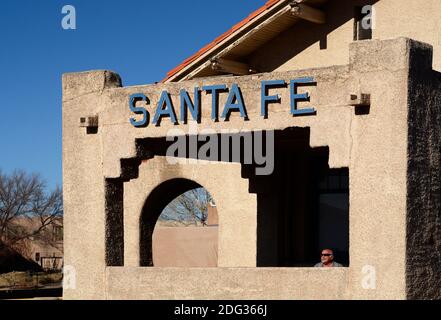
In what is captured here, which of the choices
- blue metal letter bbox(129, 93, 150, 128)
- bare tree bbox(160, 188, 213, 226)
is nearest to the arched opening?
blue metal letter bbox(129, 93, 150, 128)

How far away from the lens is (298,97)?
41.3ft

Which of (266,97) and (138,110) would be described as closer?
(266,97)

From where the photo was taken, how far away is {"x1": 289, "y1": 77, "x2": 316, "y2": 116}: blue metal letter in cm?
1250

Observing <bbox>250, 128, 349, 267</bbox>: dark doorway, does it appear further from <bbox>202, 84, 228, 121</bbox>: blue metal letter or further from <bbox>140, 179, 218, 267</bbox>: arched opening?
<bbox>202, 84, 228, 121</bbox>: blue metal letter

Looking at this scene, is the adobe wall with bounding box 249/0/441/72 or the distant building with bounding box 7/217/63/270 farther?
the distant building with bounding box 7/217/63/270

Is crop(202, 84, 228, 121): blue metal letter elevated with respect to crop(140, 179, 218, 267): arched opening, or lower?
elevated

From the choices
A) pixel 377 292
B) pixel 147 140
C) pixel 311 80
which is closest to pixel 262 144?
pixel 147 140

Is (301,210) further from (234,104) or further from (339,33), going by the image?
(234,104)

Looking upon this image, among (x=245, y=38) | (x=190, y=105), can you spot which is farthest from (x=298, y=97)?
(x=245, y=38)

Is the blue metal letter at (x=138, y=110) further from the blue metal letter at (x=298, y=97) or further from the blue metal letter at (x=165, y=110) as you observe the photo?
the blue metal letter at (x=298, y=97)

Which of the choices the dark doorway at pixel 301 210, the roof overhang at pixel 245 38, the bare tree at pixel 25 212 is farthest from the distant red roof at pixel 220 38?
the bare tree at pixel 25 212

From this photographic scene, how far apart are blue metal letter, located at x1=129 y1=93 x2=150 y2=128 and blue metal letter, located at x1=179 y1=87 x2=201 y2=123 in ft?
1.92

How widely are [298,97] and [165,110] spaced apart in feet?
6.84

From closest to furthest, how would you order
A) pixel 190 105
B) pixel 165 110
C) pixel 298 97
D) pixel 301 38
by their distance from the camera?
pixel 298 97 < pixel 190 105 < pixel 165 110 < pixel 301 38
